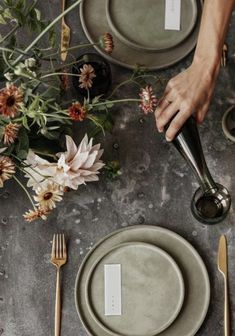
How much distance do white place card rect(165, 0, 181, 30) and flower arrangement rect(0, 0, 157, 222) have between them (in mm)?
275

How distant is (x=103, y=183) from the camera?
1042 mm

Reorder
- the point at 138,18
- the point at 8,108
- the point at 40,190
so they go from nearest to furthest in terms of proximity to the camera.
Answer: the point at 8,108, the point at 40,190, the point at 138,18

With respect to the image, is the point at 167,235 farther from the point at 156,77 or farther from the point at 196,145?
the point at 156,77

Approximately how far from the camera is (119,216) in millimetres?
1026

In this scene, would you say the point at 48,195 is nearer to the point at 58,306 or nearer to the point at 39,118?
the point at 39,118

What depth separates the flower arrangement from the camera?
2.51 feet

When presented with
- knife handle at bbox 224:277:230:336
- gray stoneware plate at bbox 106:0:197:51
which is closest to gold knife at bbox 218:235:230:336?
knife handle at bbox 224:277:230:336

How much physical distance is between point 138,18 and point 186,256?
21.1 inches

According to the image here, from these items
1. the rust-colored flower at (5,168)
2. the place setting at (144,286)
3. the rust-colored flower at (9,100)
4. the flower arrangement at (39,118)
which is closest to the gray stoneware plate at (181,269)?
the place setting at (144,286)

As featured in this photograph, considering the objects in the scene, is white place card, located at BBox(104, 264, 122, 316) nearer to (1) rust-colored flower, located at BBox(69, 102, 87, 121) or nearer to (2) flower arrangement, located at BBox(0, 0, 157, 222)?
(2) flower arrangement, located at BBox(0, 0, 157, 222)

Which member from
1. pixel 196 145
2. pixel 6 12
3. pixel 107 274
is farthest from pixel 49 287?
pixel 6 12

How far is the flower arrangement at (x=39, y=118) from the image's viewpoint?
2.51 ft

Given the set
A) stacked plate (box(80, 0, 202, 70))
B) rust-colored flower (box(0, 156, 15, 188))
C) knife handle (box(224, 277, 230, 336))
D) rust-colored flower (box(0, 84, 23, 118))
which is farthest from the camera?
stacked plate (box(80, 0, 202, 70))

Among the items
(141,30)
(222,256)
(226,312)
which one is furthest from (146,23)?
(226,312)
